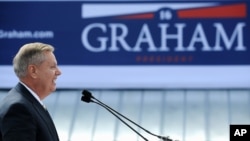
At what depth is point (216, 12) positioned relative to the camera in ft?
39.9

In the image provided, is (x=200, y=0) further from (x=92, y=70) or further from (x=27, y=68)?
(x=27, y=68)

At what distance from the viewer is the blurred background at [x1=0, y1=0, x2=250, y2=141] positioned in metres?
12.0

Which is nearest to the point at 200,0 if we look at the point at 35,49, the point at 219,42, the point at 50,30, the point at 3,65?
the point at 219,42

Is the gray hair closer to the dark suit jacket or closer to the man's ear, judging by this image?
the man's ear

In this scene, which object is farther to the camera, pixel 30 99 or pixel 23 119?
pixel 30 99

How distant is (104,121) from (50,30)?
1.63m

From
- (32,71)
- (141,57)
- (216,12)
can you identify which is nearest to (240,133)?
(32,71)

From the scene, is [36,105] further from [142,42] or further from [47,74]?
[142,42]

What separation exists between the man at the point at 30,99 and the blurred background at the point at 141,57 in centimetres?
667

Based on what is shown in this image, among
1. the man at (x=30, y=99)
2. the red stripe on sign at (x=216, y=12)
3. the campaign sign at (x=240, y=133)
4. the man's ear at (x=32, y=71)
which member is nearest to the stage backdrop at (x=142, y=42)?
the red stripe on sign at (x=216, y=12)

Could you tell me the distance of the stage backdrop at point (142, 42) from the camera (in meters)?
12.1

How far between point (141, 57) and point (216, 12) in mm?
1291

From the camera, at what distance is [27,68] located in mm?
5051

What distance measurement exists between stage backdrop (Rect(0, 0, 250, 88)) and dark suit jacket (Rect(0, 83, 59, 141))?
703 cm
